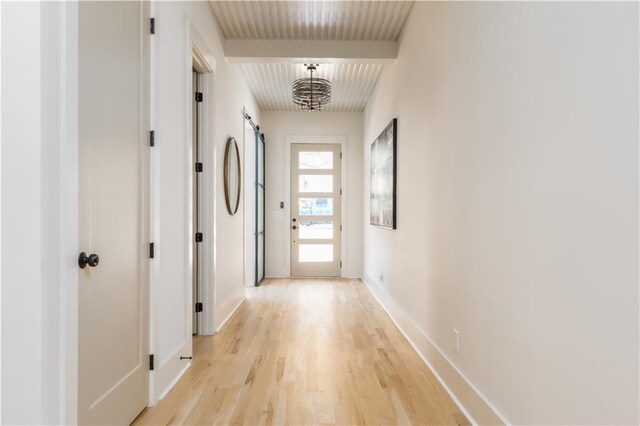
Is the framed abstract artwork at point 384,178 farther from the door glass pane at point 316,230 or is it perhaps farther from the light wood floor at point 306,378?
the door glass pane at point 316,230

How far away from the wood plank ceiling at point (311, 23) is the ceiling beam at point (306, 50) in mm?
51

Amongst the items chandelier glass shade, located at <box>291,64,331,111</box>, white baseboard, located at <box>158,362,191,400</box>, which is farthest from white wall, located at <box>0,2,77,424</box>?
chandelier glass shade, located at <box>291,64,331,111</box>

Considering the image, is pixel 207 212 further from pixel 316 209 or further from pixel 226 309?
pixel 316 209

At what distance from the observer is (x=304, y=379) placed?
2.59 meters

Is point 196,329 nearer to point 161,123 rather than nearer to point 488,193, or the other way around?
point 161,123

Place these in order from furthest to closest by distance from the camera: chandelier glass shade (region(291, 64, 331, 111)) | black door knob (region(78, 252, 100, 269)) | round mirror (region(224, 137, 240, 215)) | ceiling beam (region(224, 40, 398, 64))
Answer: chandelier glass shade (region(291, 64, 331, 111))
ceiling beam (region(224, 40, 398, 64))
round mirror (region(224, 137, 240, 215))
black door knob (region(78, 252, 100, 269))

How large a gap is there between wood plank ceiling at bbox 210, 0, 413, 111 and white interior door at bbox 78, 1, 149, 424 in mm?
1634

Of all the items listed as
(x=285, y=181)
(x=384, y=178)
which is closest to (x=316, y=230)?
(x=285, y=181)

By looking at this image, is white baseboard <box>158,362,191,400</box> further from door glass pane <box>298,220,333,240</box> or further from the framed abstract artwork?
door glass pane <box>298,220,333,240</box>

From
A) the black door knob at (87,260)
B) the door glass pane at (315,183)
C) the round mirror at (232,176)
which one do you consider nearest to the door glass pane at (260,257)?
the door glass pane at (315,183)

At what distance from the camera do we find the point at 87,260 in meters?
1.62

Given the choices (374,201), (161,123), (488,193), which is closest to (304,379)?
(488,193)

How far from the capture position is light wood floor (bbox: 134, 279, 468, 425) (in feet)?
6.97

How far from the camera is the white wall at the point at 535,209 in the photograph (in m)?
1.11
